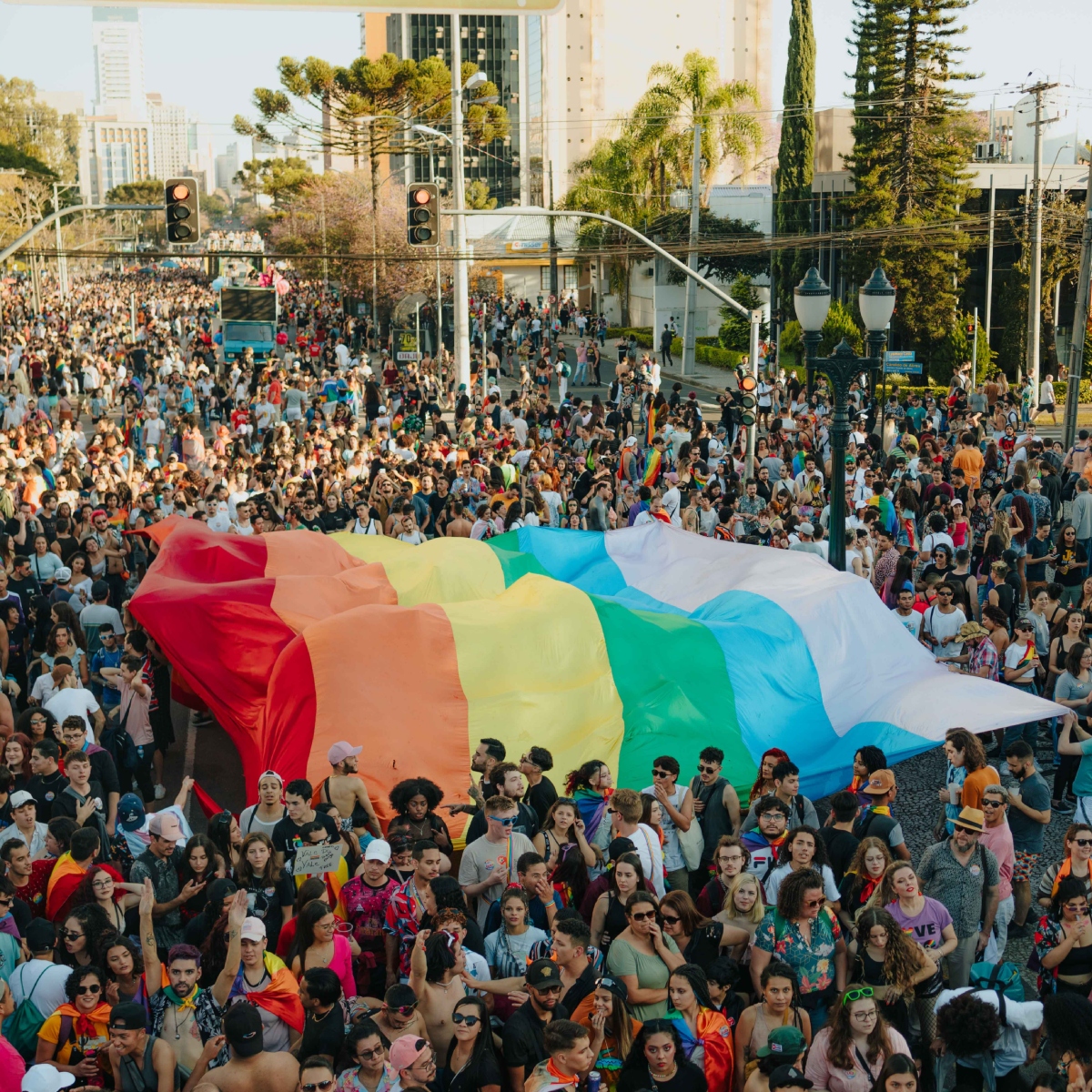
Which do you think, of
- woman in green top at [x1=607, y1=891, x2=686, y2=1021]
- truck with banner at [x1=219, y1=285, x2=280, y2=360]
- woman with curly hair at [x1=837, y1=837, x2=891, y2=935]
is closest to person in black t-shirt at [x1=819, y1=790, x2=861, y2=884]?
woman with curly hair at [x1=837, y1=837, x2=891, y2=935]

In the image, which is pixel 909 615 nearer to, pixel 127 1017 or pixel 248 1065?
pixel 248 1065

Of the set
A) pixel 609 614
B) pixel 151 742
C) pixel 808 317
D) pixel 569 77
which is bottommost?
pixel 151 742

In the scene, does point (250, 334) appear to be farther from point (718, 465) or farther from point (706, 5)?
point (706, 5)

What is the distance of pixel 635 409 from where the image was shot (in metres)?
26.9

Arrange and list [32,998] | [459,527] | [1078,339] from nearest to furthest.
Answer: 1. [32,998]
2. [459,527]
3. [1078,339]

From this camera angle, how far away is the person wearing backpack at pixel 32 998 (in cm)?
639

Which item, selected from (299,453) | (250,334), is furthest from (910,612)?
(250,334)

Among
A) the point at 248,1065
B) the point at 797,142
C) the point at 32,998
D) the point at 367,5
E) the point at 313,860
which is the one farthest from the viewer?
the point at 797,142

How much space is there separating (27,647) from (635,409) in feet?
51.5

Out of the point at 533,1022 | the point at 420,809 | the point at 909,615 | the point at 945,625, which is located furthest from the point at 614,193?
the point at 533,1022

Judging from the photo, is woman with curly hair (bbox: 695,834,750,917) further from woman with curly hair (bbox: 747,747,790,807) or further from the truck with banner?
the truck with banner

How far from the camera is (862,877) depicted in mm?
7516

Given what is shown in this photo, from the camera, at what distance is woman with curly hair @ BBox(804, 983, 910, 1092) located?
5.93 m

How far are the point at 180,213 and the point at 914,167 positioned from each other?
3047 cm
